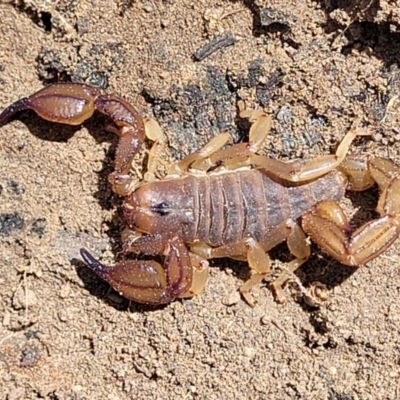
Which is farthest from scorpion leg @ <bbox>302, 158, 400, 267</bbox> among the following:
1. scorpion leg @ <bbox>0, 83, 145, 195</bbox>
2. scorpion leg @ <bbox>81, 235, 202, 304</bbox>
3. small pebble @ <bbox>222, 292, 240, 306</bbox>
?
scorpion leg @ <bbox>0, 83, 145, 195</bbox>

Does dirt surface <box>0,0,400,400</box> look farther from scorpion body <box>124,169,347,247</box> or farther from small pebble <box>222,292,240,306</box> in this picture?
scorpion body <box>124,169,347,247</box>

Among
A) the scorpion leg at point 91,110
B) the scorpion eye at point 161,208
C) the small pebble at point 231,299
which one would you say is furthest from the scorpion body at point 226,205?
the small pebble at point 231,299

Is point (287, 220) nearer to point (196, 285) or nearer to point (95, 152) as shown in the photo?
point (196, 285)

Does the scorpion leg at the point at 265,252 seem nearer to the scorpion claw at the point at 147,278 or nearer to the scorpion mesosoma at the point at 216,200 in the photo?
Answer: the scorpion mesosoma at the point at 216,200

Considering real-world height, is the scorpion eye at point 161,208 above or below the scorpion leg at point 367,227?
below

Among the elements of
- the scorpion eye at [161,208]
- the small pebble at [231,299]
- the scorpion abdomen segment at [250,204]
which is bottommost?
the small pebble at [231,299]

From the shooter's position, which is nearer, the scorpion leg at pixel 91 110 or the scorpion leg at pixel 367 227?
the scorpion leg at pixel 367 227

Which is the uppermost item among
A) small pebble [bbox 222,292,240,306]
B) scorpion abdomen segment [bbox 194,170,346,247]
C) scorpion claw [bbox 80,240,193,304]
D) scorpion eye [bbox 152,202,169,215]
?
scorpion abdomen segment [bbox 194,170,346,247]
